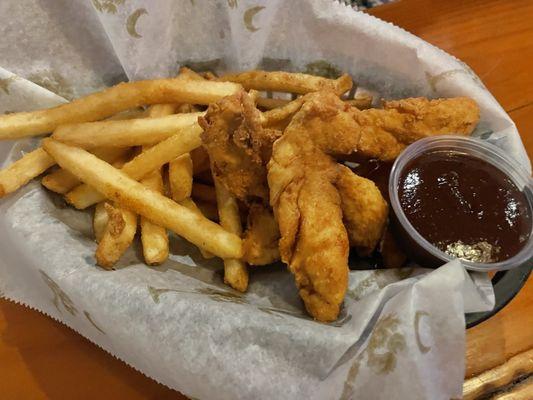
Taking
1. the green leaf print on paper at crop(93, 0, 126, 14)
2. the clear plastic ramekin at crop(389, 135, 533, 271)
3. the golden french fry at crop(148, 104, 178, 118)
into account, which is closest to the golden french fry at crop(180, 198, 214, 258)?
the golden french fry at crop(148, 104, 178, 118)

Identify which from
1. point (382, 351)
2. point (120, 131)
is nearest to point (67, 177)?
point (120, 131)

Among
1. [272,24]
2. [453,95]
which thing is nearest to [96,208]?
[272,24]

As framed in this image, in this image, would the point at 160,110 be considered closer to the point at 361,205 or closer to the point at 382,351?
the point at 361,205

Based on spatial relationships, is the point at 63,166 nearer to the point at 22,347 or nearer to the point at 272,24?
the point at 22,347

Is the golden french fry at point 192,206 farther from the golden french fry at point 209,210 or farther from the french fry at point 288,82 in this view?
the french fry at point 288,82

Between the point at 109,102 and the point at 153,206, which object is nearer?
the point at 153,206

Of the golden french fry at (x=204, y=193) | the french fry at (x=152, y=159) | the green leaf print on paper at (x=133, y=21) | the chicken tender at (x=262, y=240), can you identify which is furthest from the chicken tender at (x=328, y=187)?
→ the green leaf print on paper at (x=133, y=21)

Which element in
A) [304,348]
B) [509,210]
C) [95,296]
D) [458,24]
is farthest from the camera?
[458,24]
